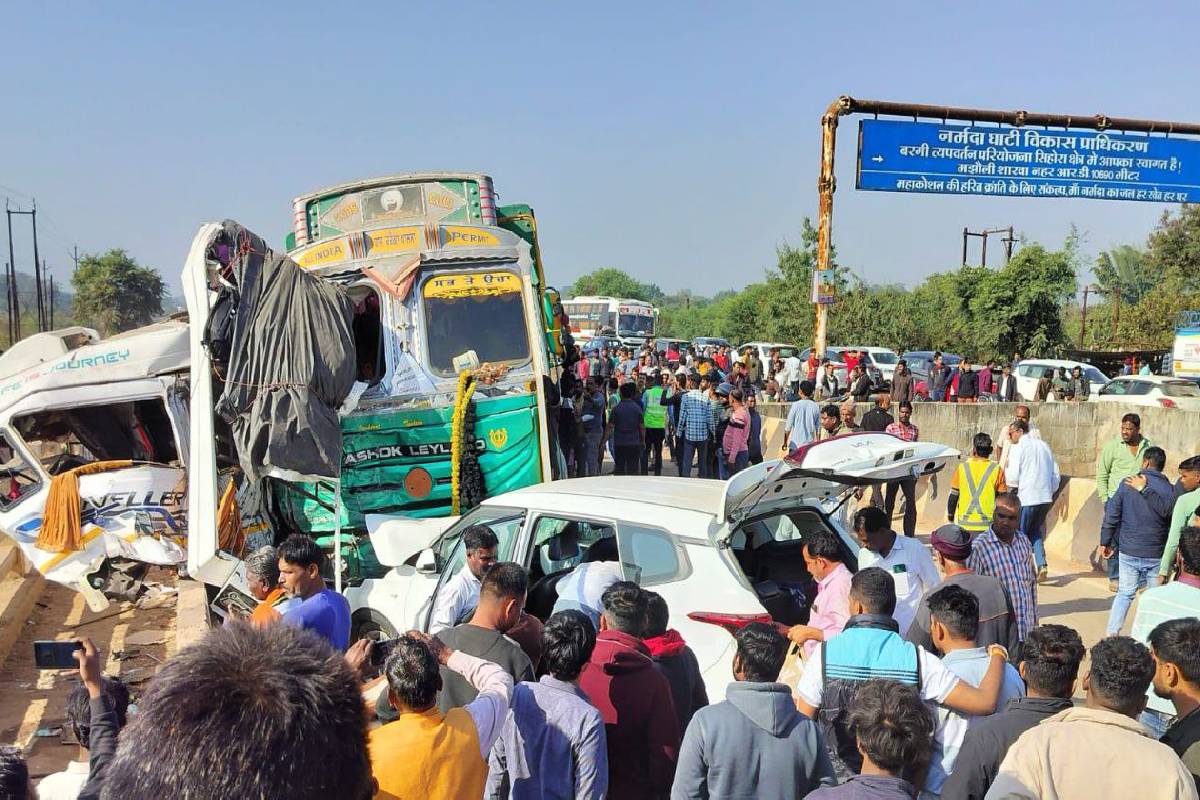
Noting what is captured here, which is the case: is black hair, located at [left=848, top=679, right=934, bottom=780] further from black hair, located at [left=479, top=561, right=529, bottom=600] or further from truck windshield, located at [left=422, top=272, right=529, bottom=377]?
truck windshield, located at [left=422, top=272, right=529, bottom=377]

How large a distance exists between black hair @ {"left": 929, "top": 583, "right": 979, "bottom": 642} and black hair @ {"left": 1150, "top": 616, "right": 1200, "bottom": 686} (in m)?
0.63

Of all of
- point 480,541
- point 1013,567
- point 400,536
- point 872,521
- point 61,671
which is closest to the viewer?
point 480,541

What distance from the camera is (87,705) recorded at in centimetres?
289

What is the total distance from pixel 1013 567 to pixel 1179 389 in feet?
62.7

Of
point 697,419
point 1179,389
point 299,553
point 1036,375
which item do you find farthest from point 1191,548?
point 1036,375

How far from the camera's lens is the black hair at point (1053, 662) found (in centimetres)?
324

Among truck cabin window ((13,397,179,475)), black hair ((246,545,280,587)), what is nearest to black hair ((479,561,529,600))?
black hair ((246,545,280,587))

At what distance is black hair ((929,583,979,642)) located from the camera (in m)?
3.69

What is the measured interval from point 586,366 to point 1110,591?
14.3 meters

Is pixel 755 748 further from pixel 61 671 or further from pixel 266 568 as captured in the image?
pixel 61 671

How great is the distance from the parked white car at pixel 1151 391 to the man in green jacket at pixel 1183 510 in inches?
566

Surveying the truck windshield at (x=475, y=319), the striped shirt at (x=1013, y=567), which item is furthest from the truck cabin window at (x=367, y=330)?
the striped shirt at (x=1013, y=567)

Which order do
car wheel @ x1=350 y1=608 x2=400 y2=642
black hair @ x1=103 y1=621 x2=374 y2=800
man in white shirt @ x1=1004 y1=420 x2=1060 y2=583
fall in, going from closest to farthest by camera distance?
black hair @ x1=103 y1=621 x2=374 y2=800 < car wheel @ x1=350 y1=608 x2=400 y2=642 < man in white shirt @ x1=1004 y1=420 x2=1060 y2=583

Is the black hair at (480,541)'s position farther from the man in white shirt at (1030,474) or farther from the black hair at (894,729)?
the man in white shirt at (1030,474)
